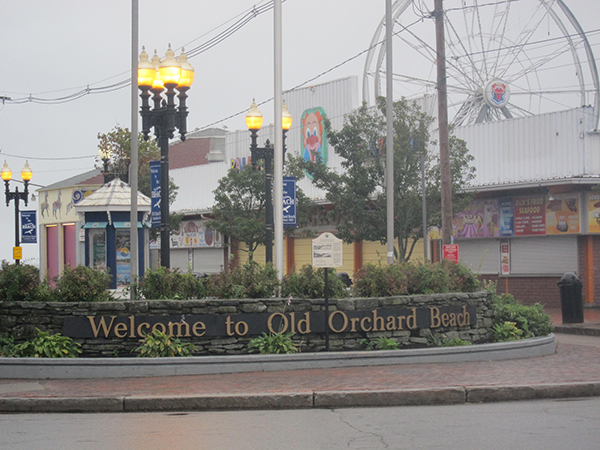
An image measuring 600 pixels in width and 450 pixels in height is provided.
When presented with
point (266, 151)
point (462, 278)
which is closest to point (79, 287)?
point (462, 278)

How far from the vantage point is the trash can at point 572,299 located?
65.0 ft

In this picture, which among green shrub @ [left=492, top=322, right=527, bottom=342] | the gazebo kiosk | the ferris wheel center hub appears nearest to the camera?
green shrub @ [left=492, top=322, right=527, bottom=342]

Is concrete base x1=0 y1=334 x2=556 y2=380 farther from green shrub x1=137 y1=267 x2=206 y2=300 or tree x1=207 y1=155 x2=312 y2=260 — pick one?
tree x1=207 y1=155 x2=312 y2=260

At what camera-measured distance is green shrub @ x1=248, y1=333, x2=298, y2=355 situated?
473 inches

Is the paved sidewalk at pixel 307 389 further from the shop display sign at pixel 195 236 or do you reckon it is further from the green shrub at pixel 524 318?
the shop display sign at pixel 195 236

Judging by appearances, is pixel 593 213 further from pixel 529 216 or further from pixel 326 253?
pixel 326 253

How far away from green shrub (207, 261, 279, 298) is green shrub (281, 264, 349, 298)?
244mm

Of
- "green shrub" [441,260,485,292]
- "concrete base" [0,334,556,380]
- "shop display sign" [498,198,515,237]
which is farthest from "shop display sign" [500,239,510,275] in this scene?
"concrete base" [0,334,556,380]

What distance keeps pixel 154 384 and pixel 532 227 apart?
64.0ft

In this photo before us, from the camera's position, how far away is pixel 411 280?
13.6 meters

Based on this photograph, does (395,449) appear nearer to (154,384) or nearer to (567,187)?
(154,384)

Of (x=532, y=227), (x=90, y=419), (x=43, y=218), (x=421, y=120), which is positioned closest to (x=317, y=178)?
(x=421, y=120)

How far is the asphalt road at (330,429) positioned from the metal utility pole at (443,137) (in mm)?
11291

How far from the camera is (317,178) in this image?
80.7 feet
